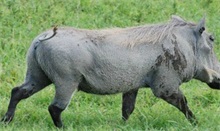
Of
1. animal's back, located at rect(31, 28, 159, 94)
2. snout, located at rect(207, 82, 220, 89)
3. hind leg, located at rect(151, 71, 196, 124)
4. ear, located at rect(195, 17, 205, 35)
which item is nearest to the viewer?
animal's back, located at rect(31, 28, 159, 94)

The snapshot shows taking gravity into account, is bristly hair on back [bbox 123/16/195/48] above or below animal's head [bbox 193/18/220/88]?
above

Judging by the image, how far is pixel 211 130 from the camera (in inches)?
283

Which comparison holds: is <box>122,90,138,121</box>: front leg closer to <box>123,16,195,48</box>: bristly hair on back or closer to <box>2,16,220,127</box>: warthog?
<box>2,16,220,127</box>: warthog

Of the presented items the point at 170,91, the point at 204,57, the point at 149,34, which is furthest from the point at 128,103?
the point at 204,57

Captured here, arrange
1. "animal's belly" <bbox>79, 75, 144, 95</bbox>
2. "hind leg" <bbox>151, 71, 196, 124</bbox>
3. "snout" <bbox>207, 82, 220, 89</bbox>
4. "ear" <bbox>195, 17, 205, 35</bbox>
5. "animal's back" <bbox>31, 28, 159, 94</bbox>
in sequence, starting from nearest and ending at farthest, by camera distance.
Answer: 1. "animal's back" <bbox>31, 28, 159, 94</bbox>
2. "animal's belly" <bbox>79, 75, 144, 95</bbox>
3. "hind leg" <bbox>151, 71, 196, 124</bbox>
4. "ear" <bbox>195, 17, 205, 35</bbox>
5. "snout" <bbox>207, 82, 220, 89</bbox>

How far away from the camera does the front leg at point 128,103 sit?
7652 millimetres

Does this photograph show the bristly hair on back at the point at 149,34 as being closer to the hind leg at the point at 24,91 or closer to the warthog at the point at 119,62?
the warthog at the point at 119,62

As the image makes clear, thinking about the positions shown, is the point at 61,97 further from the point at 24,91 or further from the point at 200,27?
the point at 200,27

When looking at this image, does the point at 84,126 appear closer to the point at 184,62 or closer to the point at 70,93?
the point at 70,93

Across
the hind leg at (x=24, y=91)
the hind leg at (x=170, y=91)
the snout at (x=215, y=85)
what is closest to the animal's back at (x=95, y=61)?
the hind leg at (x=170, y=91)

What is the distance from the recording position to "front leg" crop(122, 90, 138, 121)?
7652mm

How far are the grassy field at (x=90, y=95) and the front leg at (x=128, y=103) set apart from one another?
0.24 ft

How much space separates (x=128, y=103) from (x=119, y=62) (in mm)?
661

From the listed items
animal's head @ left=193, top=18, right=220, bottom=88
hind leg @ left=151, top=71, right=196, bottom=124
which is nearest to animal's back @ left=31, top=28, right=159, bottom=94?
hind leg @ left=151, top=71, right=196, bottom=124
